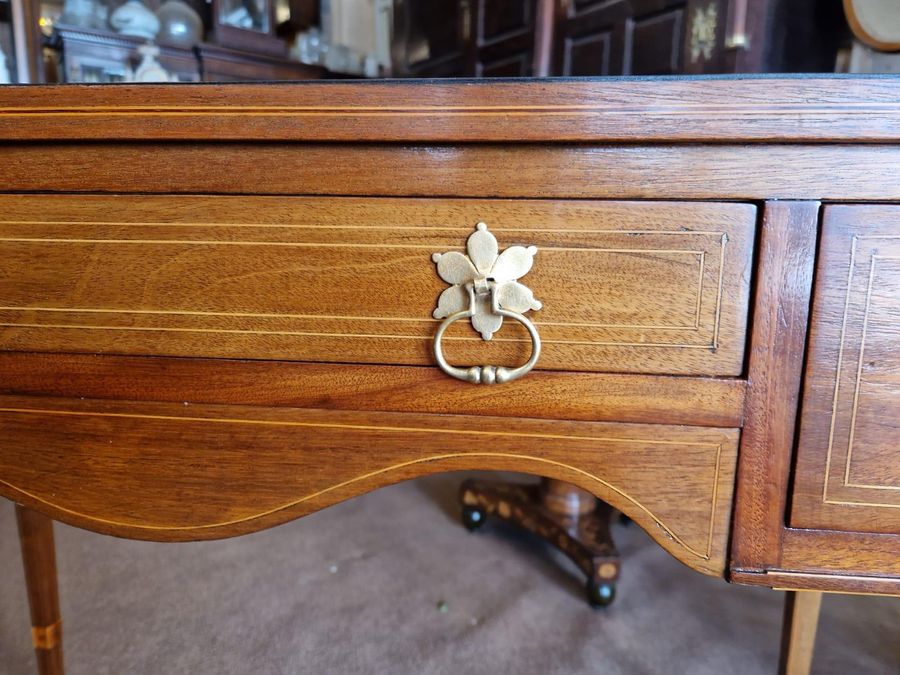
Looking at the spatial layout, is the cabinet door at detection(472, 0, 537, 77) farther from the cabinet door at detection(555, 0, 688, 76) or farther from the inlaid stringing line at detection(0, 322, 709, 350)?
the inlaid stringing line at detection(0, 322, 709, 350)

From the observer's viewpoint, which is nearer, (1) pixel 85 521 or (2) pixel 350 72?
(1) pixel 85 521

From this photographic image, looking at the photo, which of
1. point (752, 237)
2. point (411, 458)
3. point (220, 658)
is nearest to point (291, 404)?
point (411, 458)

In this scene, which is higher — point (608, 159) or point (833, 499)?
point (608, 159)

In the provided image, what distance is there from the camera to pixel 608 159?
0.39 metres

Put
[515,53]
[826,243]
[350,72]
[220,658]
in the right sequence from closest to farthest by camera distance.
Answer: [826,243]
[220,658]
[515,53]
[350,72]

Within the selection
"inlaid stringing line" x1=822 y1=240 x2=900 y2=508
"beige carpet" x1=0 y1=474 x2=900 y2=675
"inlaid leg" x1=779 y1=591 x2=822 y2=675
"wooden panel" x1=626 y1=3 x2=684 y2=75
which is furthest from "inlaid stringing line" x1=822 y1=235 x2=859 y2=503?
"wooden panel" x1=626 y1=3 x2=684 y2=75

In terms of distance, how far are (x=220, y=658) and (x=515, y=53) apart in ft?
3.76

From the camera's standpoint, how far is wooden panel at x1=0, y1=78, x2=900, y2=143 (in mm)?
366

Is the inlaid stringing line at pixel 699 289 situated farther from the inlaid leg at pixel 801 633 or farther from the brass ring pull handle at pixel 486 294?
the inlaid leg at pixel 801 633

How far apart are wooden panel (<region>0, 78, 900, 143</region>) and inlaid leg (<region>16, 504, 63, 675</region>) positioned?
49cm

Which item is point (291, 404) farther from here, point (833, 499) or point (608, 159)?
point (833, 499)

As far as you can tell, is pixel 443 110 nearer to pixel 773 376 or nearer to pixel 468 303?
pixel 468 303


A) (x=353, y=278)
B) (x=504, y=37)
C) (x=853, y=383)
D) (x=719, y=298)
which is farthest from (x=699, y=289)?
(x=504, y=37)

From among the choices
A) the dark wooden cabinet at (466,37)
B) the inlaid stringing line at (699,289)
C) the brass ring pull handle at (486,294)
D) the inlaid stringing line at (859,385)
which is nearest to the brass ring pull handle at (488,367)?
the brass ring pull handle at (486,294)
